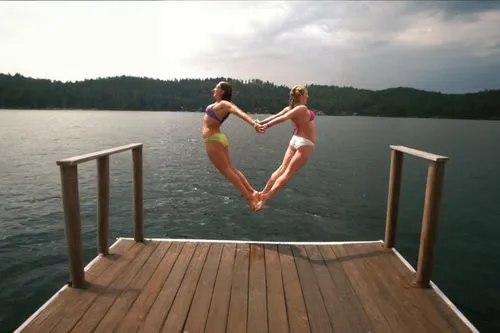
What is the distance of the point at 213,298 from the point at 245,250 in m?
1.57

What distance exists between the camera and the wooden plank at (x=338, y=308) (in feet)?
12.6

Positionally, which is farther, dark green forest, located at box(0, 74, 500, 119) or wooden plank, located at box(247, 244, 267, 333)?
dark green forest, located at box(0, 74, 500, 119)

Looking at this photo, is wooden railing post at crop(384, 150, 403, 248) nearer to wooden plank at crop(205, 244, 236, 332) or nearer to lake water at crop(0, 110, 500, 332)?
wooden plank at crop(205, 244, 236, 332)

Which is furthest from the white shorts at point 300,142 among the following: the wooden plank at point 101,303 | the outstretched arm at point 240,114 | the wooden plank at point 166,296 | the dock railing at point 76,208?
the wooden plank at point 101,303

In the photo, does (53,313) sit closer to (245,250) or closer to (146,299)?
(146,299)

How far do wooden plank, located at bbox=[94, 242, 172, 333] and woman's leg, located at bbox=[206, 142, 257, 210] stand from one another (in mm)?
1461

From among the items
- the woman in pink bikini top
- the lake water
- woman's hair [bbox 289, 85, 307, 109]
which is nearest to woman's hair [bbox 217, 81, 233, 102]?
the woman in pink bikini top

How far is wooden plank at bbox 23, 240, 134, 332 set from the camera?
3.72 metres

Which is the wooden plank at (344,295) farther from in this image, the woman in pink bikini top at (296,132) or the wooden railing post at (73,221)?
the wooden railing post at (73,221)

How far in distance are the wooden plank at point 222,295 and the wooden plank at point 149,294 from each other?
637 mm

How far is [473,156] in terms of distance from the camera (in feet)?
141

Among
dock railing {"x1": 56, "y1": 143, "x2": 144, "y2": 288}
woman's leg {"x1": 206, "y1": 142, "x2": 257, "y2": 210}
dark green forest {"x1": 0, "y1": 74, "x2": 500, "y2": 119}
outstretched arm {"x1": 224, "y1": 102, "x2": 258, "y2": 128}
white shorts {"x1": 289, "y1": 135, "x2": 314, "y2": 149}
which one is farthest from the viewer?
dark green forest {"x1": 0, "y1": 74, "x2": 500, "y2": 119}

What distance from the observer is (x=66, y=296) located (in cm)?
433

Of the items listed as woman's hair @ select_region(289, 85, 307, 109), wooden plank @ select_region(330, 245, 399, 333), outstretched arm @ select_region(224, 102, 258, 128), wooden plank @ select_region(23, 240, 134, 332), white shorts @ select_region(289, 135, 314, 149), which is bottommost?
wooden plank @ select_region(23, 240, 134, 332)
